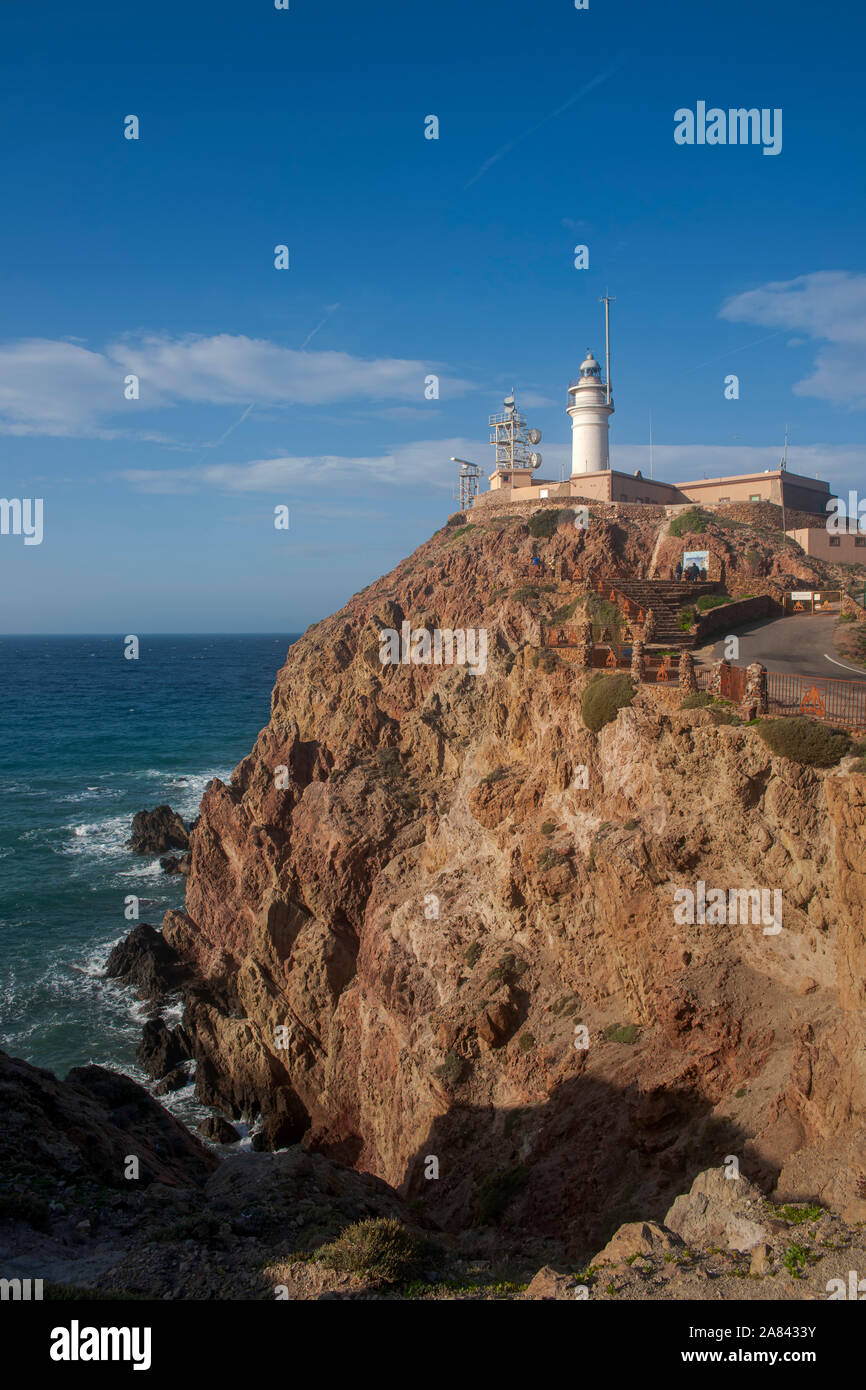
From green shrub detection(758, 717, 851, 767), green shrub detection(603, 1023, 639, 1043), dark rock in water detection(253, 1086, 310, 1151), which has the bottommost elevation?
dark rock in water detection(253, 1086, 310, 1151)

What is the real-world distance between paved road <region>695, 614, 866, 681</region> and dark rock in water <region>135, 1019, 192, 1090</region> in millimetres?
23473

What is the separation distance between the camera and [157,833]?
47.6 meters

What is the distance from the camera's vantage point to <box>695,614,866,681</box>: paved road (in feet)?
76.3

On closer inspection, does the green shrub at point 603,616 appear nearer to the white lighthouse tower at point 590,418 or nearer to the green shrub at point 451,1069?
the green shrub at point 451,1069

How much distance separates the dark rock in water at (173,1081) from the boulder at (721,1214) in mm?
20150

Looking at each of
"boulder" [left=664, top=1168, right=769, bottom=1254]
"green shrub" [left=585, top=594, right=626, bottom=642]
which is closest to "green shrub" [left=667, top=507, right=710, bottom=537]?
"green shrub" [left=585, top=594, right=626, bottom=642]

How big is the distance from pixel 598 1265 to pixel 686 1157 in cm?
512

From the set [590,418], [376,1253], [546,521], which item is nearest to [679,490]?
[590,418]

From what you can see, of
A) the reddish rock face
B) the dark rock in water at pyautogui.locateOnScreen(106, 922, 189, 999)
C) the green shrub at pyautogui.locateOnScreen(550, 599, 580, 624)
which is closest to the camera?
the reddish rock face

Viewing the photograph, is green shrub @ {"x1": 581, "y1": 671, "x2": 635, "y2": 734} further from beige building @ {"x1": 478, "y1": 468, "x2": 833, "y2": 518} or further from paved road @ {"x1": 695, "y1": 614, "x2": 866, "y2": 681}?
beige building @ {"x1": 478, "y1": 468, "x2": 833, "y2": 518}

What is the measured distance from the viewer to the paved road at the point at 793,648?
2327 cm

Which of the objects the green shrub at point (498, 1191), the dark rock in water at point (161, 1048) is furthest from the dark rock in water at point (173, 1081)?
the green shrub at point (498, 1191)

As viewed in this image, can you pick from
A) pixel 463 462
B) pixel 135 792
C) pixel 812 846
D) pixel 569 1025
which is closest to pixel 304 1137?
pixel 569 1025
